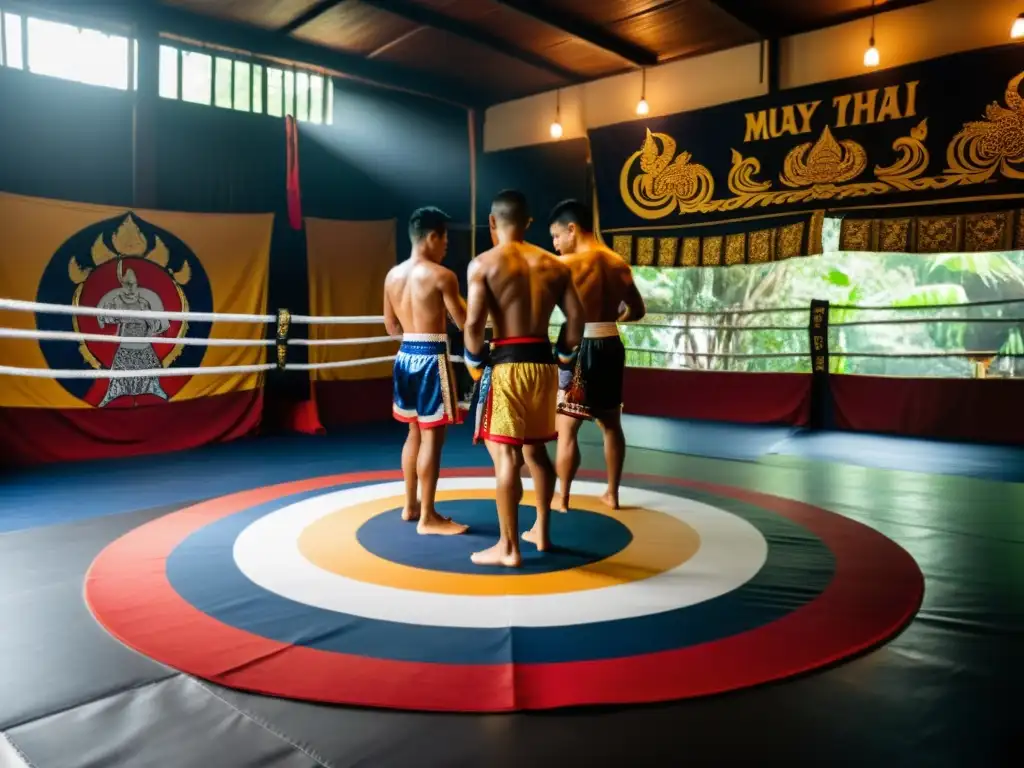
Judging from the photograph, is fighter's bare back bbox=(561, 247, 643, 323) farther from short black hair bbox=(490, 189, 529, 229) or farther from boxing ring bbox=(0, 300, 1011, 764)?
boxing ring bbox=(0, 300, 1011, 764)

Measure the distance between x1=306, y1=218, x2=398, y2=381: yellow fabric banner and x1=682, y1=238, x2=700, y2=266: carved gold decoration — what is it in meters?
2.83

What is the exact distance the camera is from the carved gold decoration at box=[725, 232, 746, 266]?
6.84 meters

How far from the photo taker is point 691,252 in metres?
7.14

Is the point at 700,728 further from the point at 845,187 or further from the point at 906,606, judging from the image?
the point at 845,187

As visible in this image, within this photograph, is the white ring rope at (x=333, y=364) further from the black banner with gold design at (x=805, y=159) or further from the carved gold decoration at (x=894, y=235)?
the carved gold decoration at (x=894, y=235)

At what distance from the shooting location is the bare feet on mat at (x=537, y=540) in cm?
305

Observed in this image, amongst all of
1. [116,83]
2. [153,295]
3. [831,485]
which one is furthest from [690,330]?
[116,83]

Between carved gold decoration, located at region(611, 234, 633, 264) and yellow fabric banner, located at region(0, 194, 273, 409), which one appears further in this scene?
carved gold decoration, located at region(611, 234, 633, 264)

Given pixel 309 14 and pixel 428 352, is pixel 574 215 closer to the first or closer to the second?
pixel 428 352

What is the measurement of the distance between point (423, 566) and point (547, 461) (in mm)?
634

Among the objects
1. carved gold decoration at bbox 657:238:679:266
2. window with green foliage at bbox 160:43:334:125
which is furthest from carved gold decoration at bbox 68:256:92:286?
carved gold decoration at bbox 657:238:679:266

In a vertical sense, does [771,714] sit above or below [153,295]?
below

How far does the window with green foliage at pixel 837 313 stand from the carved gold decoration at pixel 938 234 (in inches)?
24.3

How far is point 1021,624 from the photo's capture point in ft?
7.63
